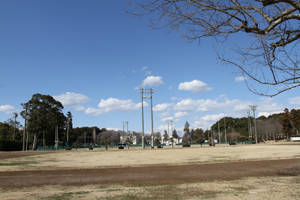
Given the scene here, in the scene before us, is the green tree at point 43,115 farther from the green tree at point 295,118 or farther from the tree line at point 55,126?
the green tree at point 295,118

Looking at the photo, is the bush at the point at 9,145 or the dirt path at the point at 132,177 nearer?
the dirt path at the point at 132,177

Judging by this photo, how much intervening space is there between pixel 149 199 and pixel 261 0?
224 inches

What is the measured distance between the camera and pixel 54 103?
70875 millimetres

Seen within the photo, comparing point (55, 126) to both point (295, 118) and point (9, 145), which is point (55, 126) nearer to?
point (9, 145)

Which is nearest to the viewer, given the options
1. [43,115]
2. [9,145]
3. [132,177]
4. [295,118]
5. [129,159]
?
[132,177]

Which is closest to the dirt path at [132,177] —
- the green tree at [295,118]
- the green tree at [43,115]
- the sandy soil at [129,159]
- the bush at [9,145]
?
the sandy soil at [129,159]

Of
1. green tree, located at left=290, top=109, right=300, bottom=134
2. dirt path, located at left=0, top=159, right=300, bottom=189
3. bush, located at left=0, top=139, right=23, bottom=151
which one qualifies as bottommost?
bush, located at left=0, top=139, right=23, bottom=151

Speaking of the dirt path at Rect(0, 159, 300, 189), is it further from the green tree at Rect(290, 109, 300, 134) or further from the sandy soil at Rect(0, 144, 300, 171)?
the green tree at Rect(290, 109, 300, 134)

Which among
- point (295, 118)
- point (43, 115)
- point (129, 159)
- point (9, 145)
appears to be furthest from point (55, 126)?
point (295, 118)

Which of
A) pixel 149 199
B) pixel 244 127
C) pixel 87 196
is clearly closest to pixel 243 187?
pixel 149 199

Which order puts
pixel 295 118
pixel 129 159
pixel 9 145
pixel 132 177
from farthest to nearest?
pixel 295 118
pixel 9 145
pixel 129 159
pixel 132 177

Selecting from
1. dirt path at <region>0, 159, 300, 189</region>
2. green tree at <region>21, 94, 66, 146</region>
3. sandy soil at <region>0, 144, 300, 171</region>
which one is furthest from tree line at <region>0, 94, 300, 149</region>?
dirt path at <region>0, 159, 300, 189</region>

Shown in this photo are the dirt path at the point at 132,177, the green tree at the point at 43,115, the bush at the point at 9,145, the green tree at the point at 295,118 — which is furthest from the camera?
the green tree at the point at 295,118

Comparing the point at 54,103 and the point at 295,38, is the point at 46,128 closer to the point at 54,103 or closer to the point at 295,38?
the point at 54,103
